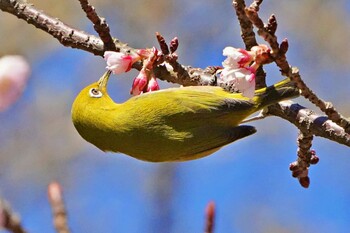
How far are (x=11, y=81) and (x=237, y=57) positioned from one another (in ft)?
3.54

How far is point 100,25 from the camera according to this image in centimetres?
289

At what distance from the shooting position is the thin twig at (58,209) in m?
0.95

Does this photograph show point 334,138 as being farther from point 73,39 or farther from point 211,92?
point 73,39

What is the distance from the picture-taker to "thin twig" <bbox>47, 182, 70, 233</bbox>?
95 cm

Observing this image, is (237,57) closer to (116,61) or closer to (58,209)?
(116,61)

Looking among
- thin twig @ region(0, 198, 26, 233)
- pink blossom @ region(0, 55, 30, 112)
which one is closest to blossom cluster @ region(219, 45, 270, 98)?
pink blossom @ region(0, 55, 30, 112)

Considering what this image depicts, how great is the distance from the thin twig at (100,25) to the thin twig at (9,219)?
1939 millimetres

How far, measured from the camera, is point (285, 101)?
2.89 metres

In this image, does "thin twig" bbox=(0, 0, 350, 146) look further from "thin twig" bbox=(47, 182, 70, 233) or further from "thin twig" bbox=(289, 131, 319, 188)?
"thin twig" bbox=(47, 182, 70, 233)

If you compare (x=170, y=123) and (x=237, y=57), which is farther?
(x=170, y=123)

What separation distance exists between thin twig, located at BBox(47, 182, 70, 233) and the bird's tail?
179 centimetres

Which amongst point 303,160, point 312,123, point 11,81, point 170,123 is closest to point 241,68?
point 312,123

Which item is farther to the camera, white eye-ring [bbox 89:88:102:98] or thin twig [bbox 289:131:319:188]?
white eye-ring [bbox 89:88:102:98]

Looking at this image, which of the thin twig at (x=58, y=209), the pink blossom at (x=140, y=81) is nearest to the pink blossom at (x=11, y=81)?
the thin twig at (x=58, y=209)
